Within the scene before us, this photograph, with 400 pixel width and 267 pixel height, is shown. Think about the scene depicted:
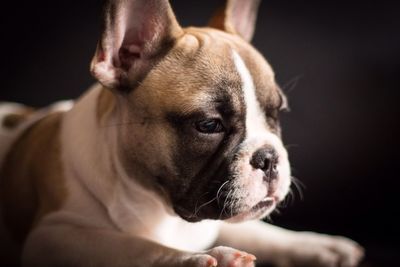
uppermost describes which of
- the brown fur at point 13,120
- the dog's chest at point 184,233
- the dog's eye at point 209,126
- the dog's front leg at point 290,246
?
the dog's eye at point 209,126

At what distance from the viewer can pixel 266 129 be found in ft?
5.04

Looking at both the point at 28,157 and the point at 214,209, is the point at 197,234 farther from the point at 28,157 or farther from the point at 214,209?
the point at 28,157

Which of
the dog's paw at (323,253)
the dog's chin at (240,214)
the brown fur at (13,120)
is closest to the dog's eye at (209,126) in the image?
the dog's chin at (240,214)

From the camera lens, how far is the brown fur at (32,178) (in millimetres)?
1665

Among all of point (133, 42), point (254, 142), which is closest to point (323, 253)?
point (254, 142)

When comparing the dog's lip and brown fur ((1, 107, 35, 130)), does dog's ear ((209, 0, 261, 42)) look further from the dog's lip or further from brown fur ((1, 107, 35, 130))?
brown fur ((1, 107, 35, 130))

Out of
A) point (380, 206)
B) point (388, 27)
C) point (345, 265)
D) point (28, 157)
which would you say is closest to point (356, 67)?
point (388, 27)

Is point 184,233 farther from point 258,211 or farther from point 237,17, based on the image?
point 237,17

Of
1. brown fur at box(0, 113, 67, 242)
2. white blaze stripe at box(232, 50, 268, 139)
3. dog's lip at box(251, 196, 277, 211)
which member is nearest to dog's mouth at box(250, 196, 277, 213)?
dog's lip at box(251, 196, 277, 211)

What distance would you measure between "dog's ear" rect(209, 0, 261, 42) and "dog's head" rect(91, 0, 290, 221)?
0.77ft

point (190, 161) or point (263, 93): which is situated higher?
point (263, 93)

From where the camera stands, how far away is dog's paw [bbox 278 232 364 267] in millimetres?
1831

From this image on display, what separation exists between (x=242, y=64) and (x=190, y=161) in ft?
0.85

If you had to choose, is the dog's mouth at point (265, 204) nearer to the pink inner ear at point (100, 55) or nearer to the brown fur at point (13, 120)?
the pink inner ear at point (100, 55)
